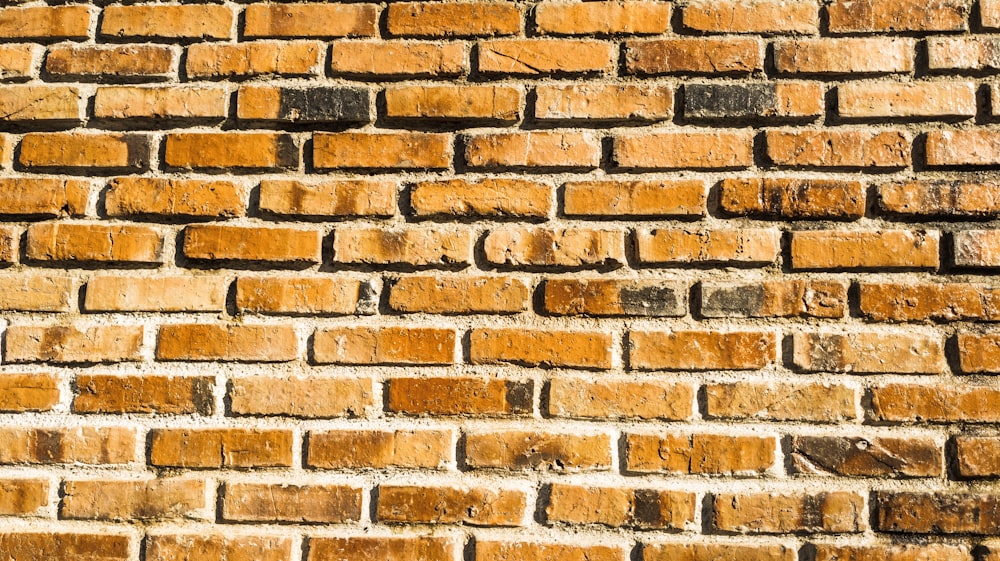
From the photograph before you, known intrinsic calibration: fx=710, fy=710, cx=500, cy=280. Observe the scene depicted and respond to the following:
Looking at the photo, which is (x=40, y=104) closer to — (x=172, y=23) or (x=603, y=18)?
(x=172, y=23)

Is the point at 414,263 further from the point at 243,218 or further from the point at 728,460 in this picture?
the point at 728,460

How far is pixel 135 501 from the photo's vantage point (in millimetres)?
1276

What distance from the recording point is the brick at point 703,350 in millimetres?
1275

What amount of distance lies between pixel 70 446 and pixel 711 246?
1.22 m

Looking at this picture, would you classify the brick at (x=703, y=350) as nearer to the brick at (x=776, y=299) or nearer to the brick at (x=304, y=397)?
the brick at (x=776, y=299)

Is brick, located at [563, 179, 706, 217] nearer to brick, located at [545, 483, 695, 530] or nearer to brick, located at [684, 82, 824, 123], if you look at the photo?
brick, located at [684, 82, 824, 123]

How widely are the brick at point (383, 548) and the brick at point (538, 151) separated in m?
0.69

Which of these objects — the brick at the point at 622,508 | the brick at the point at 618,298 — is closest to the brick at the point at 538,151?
the brick at the point at 618,298

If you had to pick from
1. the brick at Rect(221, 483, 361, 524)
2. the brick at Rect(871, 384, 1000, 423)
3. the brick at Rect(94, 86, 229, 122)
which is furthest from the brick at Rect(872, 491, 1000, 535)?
the brick at Rect(94, 86, 229, 122)

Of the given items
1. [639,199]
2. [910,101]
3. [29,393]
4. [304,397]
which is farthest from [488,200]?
[29,393]

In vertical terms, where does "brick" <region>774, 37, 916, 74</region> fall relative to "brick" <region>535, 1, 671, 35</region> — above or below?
below

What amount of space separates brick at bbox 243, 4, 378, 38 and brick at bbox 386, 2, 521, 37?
5 centimetres

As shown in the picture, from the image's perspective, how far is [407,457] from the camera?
127 cm

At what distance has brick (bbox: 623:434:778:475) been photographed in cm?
125
